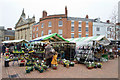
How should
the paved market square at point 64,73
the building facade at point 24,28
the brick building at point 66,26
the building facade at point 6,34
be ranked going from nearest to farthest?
1. the paved market square at point 64,73
2. the brick building at point 66,26
3. the building facade at point 24,28
4. the building facade at point 6,34

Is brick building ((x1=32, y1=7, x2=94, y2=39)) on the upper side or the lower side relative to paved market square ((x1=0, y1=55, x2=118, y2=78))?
upper

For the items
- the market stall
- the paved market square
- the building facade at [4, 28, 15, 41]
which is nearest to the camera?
the paved market square

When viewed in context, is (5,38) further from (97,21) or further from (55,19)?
(97,21)

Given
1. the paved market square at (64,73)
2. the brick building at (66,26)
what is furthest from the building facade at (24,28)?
the paved market square at (64,73)

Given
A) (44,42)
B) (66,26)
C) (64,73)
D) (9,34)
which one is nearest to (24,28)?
(9,34)

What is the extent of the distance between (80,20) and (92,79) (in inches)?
923

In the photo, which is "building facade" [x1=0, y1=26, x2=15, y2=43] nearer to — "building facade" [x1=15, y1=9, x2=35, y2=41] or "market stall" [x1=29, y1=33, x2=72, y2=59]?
"building facade" [x1=15, y1=9, x2=35, y2=41]

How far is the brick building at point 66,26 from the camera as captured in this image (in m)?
25.7

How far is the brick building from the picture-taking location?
1013 inches

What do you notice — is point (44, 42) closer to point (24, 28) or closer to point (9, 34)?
point (24, 28)

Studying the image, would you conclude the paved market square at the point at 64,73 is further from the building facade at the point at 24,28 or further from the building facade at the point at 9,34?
the building facade at the point at 9,34

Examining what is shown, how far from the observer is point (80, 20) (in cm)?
2694

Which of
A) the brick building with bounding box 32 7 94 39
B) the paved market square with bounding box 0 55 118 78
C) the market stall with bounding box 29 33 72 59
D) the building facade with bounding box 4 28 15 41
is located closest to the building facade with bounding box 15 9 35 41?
the building facade with bounding box 4 28 15 41

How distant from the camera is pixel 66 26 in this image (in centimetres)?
2569
